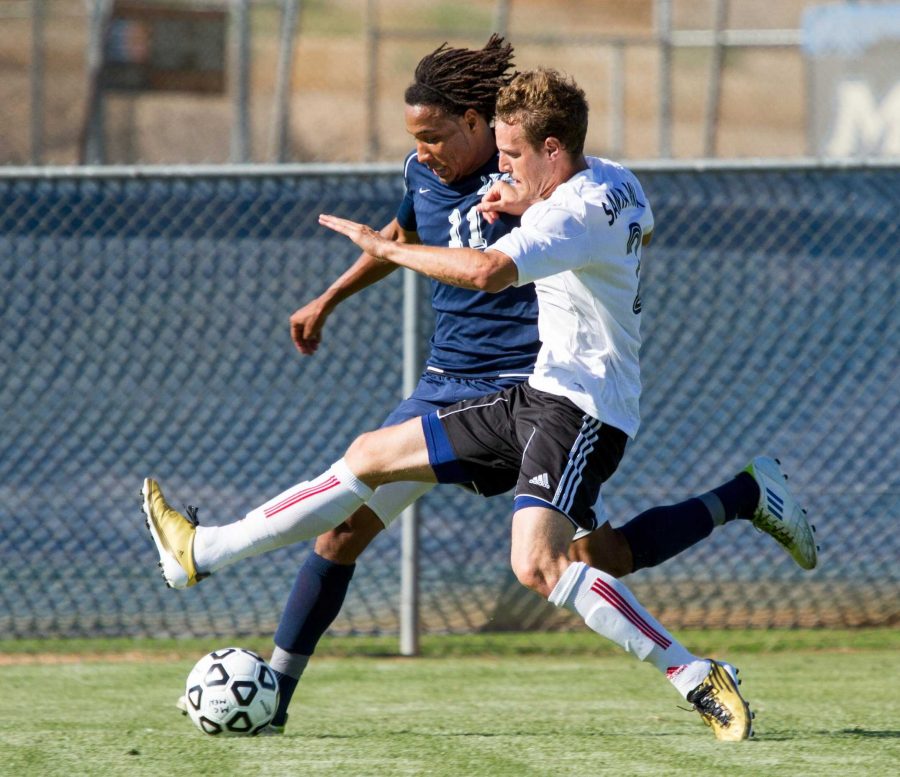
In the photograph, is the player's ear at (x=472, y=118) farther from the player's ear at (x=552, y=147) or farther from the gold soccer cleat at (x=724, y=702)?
the gold soccer cleat at (x=724, y=702)

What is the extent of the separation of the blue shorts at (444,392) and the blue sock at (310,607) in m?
0.52

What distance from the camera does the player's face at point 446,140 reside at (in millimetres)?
4566

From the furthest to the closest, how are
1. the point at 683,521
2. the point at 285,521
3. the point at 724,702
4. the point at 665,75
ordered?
the point at 665,75, the point at 683,521, the point at 285,521, the point at 724,702

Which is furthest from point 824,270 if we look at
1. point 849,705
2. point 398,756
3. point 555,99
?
point 398,756

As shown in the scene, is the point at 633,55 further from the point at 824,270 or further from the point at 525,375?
the point at 525,375

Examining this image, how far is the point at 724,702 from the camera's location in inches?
154

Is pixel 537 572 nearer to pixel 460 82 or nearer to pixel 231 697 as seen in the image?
pixel 231 697

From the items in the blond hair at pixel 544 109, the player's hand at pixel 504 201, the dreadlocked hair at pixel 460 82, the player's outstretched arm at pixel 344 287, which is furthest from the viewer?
the player's outstretched arm at pixel 344 287

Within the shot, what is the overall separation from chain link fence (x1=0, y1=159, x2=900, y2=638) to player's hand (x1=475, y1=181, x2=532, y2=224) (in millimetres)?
2293

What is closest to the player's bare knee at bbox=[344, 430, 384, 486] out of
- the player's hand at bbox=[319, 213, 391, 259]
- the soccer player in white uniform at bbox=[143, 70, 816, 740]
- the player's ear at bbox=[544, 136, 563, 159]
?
the soccer player in white uniform at bbox=[143, 70, 816, 740]

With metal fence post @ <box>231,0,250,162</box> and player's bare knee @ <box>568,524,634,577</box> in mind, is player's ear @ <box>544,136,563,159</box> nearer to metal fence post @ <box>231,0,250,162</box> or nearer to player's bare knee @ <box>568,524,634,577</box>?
player's bare knee @ <box>568,524,634,577</box>

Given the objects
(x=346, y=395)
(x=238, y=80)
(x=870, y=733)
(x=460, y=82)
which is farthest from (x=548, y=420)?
(x=238, y=80)

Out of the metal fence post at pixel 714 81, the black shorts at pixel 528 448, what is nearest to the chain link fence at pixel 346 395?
the black shorts at pixel 528 448

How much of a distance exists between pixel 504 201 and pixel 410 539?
2.41 meters
